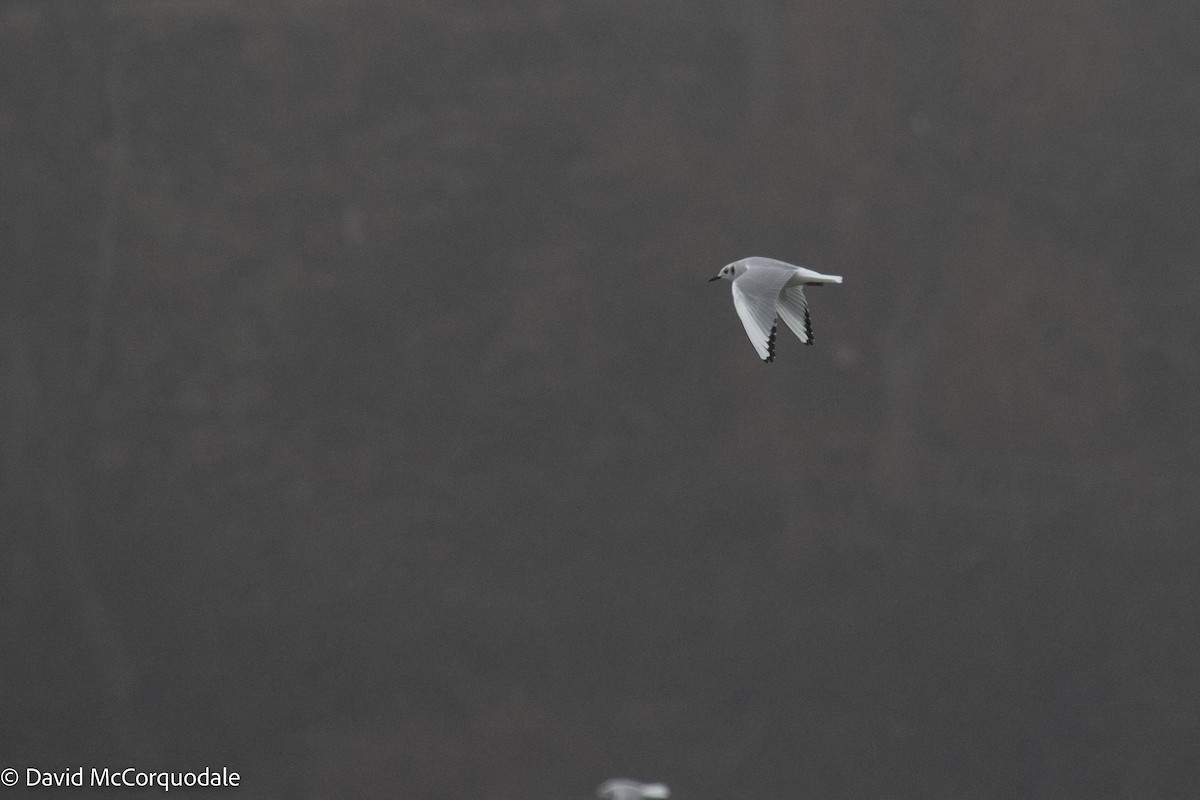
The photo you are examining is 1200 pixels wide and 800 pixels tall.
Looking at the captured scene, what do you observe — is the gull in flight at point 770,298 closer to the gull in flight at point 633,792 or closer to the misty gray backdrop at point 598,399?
the gull in flight at point 633,792

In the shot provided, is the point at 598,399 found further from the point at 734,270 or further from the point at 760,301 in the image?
the point at 760,301

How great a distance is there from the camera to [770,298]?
820 centimetres

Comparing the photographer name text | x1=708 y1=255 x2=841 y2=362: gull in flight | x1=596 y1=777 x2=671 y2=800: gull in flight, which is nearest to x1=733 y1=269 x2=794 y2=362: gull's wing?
x1=708 y1=255 x2=841 y2=362: gull in flight

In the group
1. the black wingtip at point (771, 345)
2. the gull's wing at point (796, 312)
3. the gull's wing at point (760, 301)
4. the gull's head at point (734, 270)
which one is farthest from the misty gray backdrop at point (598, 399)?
the black wingtip at point (771, 345)

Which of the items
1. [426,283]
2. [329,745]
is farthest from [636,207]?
[329,745]

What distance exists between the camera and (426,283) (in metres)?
21.1

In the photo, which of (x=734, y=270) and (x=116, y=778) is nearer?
(x=734, y=270)

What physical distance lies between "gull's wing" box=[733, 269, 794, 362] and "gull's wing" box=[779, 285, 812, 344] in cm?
10

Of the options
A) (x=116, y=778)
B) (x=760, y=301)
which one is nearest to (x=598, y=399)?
(x=116, y=778)

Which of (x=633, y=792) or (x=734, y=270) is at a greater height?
(x=734, y=270)

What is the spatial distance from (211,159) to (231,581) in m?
5.74

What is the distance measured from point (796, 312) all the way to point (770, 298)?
283mm

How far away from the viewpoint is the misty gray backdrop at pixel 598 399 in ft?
60.3

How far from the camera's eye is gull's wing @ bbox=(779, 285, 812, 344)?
8281mm
